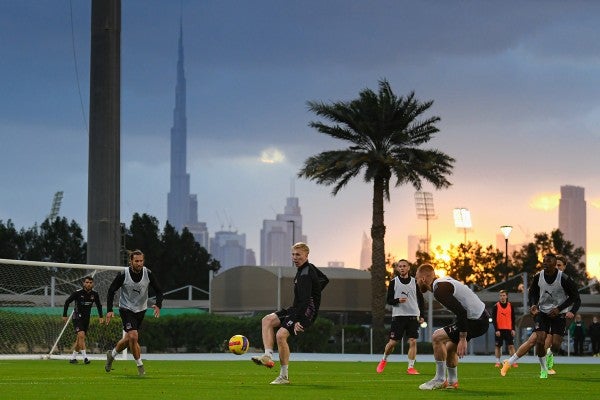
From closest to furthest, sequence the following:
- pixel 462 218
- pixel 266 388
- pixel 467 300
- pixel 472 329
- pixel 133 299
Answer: pixel 467 300
pixel 472 329
pixel 266 388
pixel 133 299
pixel 462 218

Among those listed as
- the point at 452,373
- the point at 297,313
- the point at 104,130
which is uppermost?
the point at 104,130

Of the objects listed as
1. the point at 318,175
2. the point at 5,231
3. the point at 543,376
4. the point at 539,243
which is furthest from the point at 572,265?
the point at 543,376

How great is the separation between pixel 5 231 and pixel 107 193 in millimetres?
55929

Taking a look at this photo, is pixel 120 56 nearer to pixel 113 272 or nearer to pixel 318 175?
pixel 318 175

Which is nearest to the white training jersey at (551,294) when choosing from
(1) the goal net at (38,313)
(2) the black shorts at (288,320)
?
(2) the black shorts at (288,320)

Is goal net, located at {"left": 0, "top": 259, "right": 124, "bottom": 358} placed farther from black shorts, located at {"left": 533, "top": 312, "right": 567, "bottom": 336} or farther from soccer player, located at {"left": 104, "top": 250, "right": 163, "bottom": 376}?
black shorts, located at {"left": 533, "top": 312, "right": 567, "bottom": 336}

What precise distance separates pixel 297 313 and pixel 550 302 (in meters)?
5.40

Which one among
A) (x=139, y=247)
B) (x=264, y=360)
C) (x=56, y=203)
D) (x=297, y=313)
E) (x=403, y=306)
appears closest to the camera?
(x=264, y=360)

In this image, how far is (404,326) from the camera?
85.6 ft

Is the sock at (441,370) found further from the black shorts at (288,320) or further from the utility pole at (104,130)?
the utility pole at (104,130)

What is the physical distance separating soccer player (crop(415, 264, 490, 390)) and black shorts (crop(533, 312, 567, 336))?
4.78 metres

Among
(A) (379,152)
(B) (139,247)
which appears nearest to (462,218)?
(B) (139,247)

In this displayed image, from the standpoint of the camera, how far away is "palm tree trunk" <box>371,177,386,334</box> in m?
56.6

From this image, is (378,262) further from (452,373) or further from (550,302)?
(452,373)
